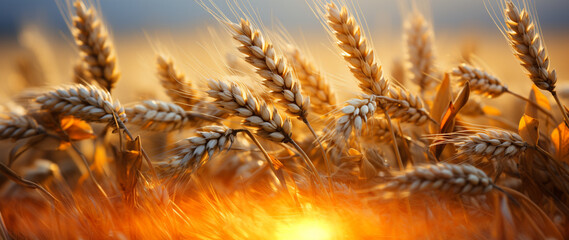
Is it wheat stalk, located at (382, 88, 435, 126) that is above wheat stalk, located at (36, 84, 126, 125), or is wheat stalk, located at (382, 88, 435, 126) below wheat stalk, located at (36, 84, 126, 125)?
below

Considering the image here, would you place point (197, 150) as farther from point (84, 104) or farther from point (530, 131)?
point (530, 131)

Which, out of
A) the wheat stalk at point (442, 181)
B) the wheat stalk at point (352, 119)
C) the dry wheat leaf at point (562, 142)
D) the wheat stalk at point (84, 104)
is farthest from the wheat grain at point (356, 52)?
the wheat stalk at point (84, 104)

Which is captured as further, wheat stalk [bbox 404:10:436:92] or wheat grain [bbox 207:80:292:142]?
wheat stalk [bbox 404:10:436:92]

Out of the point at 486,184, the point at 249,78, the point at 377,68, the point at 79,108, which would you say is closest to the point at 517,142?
the point at 486,184

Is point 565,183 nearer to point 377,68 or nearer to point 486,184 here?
point 486,184

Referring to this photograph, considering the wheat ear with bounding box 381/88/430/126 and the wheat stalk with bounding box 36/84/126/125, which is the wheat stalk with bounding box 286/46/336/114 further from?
the wheat stalk with bounding box 36/84/126/125

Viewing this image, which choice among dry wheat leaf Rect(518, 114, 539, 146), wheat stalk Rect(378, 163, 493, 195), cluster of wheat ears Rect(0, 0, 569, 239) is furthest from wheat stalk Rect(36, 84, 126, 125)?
dry wheat leaf Rect(518, 114, 539, 146)

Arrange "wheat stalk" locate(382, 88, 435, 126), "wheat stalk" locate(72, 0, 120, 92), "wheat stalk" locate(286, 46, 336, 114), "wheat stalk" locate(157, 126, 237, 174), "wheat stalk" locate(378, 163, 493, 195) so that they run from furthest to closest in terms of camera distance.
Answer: "wheat stalk" locate(72, 0, 120, 92), "wheat stalk" locate(286, 46, 336, 114), "wheat stalk" locate(382, 88, 435, 126), "wheat stalk" locate(157, 126, 237, 174), "wheat stalk" locate(378, 163, 493, 195)
